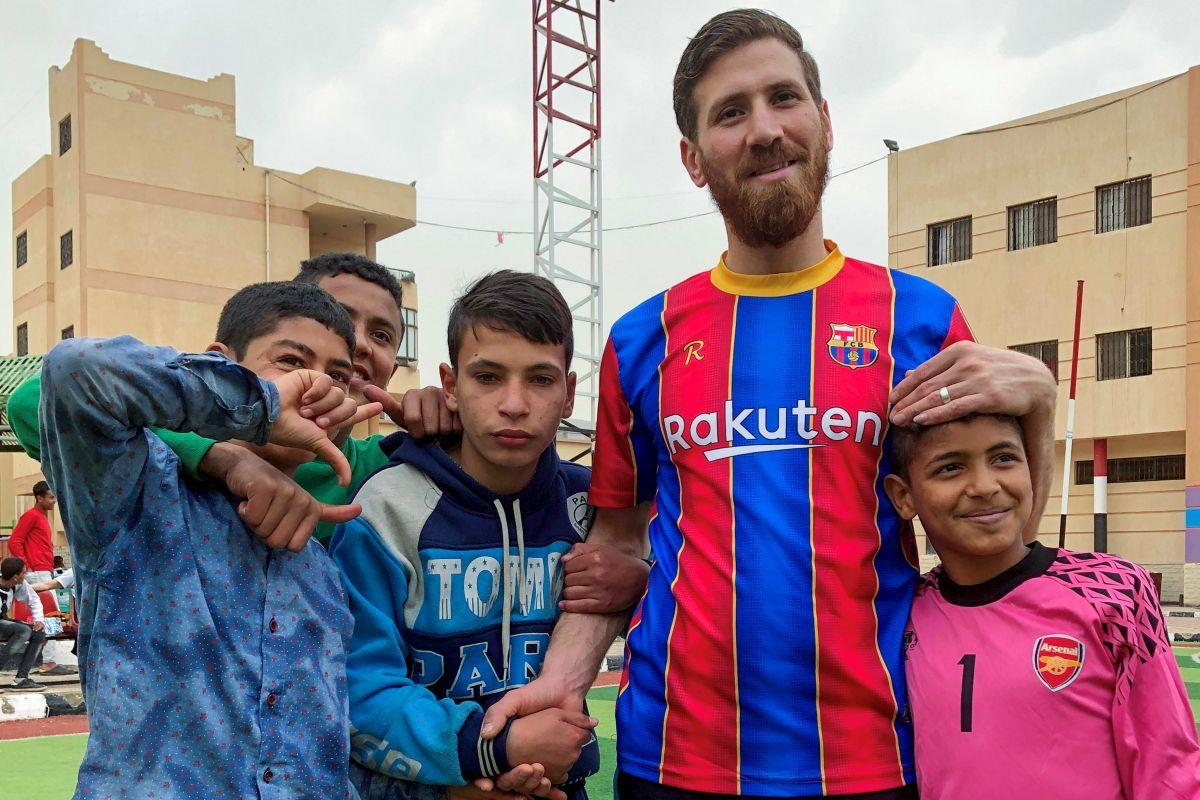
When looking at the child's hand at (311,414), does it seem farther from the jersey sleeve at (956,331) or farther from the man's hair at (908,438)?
the jersey sleeve at (956,331)

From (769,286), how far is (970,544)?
2.12 feet

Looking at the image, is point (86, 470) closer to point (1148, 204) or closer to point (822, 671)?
point (822, 671)

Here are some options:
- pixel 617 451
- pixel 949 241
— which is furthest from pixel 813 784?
pixel 949 241

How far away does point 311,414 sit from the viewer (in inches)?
79.8

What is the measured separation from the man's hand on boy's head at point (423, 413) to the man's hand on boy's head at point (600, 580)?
0.41 m

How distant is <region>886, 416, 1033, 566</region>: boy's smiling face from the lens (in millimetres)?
2213

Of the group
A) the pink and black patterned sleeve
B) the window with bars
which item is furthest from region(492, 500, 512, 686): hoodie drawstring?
the window with bars

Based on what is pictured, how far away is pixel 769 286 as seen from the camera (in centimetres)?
237

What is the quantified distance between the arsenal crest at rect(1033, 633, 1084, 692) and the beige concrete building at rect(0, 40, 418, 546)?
75.0 feet

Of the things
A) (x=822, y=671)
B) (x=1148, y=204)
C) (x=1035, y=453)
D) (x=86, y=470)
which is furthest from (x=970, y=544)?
(x=1148, y=204)

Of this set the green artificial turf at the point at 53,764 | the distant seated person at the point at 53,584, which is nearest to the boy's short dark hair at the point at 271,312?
the green artificial turf at the point at 53,764

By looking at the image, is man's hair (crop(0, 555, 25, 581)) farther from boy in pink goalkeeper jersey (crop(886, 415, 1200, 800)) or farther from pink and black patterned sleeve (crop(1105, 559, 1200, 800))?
pink and black patterned sleeve (crop(1105, 559, 1200, 800))

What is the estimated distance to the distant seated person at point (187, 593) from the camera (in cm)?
181

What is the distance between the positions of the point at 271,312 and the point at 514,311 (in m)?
0.51
